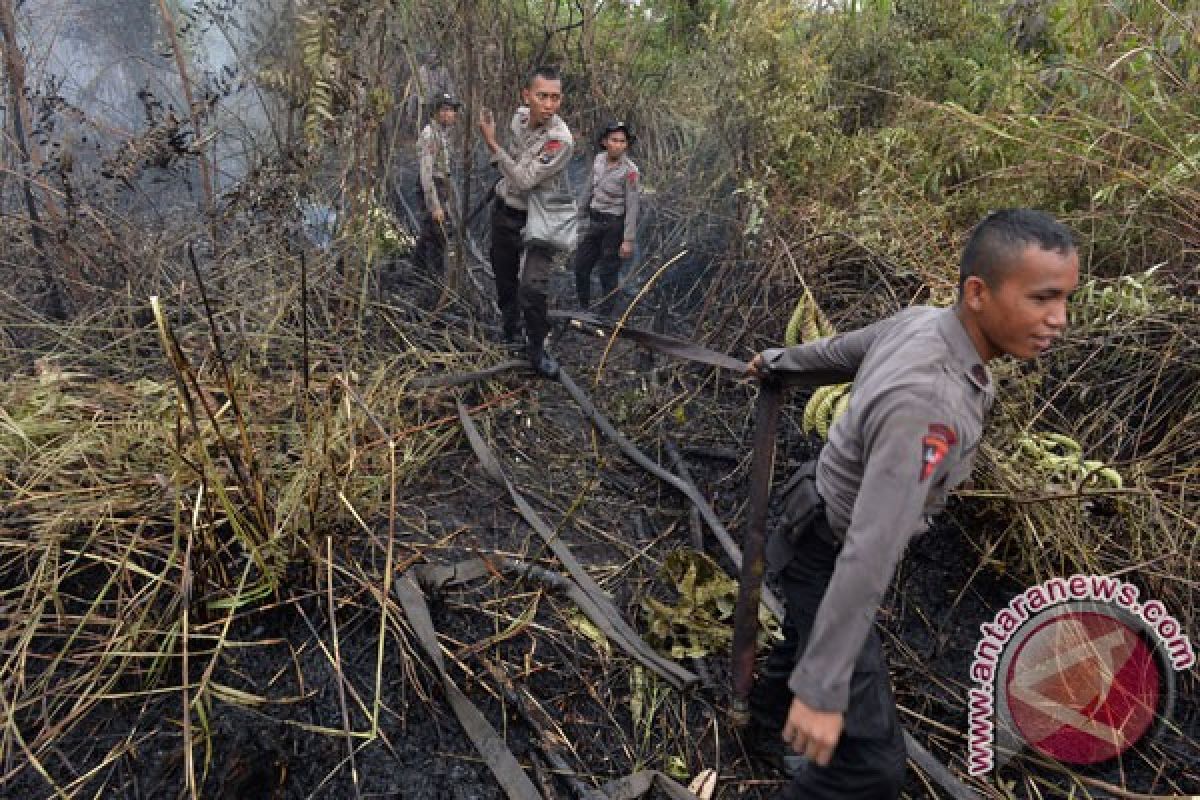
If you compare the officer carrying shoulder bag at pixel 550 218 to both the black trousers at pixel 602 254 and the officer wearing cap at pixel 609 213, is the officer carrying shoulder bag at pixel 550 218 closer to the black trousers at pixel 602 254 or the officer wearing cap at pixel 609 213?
the officer wearing cap at pixel 609 213

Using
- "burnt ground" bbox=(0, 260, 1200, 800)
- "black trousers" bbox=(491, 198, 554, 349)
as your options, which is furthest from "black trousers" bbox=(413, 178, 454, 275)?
"burnt ground" bbox=(0, 260, 1200, 800)

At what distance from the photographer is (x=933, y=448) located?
1.53 m

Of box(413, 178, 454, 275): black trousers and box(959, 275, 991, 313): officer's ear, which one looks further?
box(413, 178, 454, 275): black trousers

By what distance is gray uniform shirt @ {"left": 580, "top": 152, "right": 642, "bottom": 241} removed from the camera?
591cm

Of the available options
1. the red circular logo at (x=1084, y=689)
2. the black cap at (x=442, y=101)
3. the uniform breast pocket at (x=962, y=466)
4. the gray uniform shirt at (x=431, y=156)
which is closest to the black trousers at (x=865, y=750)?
the uniform breast pocket at (x=962, y=466)

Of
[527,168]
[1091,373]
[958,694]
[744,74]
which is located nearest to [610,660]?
[958,694]

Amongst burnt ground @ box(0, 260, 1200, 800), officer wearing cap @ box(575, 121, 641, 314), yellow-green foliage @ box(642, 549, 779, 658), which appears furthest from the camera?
officer wearing cap @ box(575, 121, 641, 314)

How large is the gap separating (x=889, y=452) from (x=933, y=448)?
88 mm

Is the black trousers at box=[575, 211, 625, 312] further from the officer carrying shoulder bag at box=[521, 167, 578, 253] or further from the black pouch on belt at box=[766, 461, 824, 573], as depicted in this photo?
the black pouch on belt at box=[766, 461, 824, 573]

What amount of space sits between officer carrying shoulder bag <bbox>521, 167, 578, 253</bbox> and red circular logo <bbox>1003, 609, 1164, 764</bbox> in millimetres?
3083

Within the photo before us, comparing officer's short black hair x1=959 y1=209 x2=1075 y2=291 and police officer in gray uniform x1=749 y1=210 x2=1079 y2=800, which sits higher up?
officer's short black hair x1=959 y1=209 x2=1075 y2=291

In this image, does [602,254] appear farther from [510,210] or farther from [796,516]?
[796,516]

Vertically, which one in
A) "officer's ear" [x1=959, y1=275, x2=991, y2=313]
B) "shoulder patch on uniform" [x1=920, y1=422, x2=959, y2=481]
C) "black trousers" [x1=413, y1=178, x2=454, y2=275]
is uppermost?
"officer's ear" [x1=959, y1=275, x2=991, y2=313]

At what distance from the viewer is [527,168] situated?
14.0 feet
